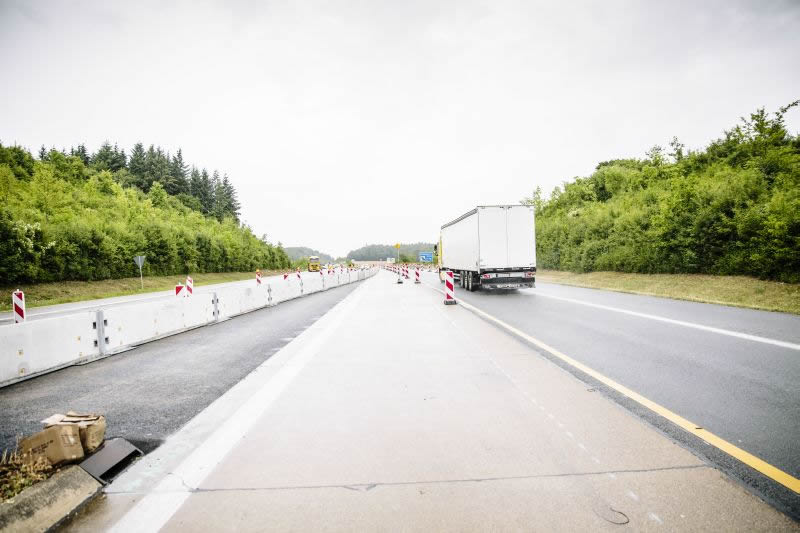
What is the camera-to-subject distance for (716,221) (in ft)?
56.3

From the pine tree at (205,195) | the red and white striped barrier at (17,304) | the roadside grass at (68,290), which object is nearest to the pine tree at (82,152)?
the pine tree at (205,195)

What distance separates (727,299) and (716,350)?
935cm

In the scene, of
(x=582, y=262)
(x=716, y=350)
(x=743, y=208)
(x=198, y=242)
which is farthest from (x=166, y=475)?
(x=198, y=242)

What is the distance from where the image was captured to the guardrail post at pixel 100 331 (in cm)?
735

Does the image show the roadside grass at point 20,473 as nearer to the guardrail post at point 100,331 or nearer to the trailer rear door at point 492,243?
the guardrail post at point 100,331

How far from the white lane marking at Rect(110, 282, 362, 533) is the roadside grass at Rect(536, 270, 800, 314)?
42.6 feet

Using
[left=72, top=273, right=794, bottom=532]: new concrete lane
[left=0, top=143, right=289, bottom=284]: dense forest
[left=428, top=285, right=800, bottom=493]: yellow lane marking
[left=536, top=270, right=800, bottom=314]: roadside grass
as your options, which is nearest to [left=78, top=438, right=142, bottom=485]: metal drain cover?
[left=72, top=273, right=794, bottom=532]: new concrete lane

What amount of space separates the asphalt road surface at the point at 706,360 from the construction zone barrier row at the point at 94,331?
7915 millimetres

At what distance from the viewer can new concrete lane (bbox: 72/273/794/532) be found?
7.80 ft

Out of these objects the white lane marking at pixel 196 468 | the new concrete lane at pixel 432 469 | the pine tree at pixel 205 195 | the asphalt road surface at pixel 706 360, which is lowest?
the asphalt road surface at pixel 706 360

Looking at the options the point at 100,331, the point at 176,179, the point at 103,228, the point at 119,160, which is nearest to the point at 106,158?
the point at 119,160

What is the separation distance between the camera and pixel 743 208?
16.4 meters

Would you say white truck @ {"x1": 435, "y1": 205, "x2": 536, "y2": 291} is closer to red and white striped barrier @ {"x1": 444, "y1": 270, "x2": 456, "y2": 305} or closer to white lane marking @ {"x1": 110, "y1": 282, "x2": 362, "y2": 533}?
red and white striped barrier @ {"x1": 444, "y1": 270, "x2": 456, "y2": 305}

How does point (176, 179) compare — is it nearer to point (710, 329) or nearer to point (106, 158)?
point (106, 158)
